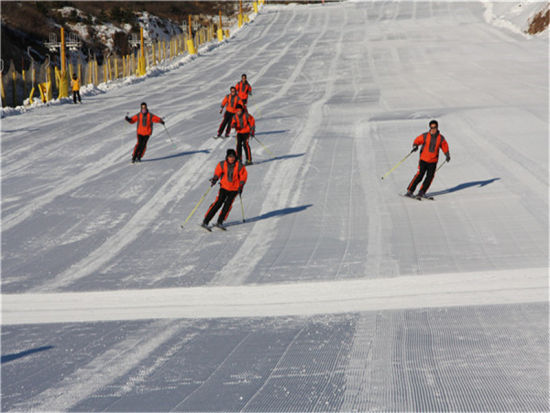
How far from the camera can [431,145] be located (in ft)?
39.8

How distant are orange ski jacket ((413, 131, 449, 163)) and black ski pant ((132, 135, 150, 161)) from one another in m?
7.37

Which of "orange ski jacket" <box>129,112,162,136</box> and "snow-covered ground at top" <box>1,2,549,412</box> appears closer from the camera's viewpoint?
"snow-covered ground at top" <box>1,2,549,412</box>

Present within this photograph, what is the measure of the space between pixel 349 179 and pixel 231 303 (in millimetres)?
6881

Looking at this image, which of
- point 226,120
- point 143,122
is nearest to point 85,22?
point 226,120

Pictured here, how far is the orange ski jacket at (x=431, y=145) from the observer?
12.1 metres

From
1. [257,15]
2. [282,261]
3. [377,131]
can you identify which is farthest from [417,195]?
[257,15]

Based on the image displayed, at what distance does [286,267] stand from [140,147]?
8.51 metres

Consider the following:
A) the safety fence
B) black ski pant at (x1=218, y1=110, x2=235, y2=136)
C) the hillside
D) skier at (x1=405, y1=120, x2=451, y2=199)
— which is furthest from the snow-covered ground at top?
the hillside

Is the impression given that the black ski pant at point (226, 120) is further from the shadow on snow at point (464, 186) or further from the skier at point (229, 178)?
the skier at point (229, 178)

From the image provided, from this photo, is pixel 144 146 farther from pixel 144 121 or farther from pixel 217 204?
pixel 217 204

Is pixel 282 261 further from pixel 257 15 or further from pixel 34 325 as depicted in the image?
pixel 257 15

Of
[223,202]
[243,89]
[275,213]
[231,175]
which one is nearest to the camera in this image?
[231,175]

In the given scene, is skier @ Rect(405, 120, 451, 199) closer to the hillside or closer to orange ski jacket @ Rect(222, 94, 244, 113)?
orange ski jacket @ Rect(222, 94, 244, 113)

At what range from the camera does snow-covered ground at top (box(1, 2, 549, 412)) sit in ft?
19.7
